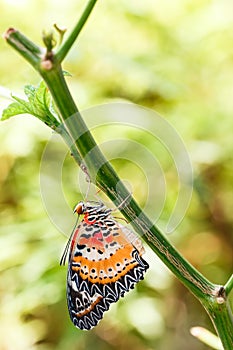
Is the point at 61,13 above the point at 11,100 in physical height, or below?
below

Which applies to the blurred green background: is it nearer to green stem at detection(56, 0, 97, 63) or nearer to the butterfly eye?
the butterfly eye

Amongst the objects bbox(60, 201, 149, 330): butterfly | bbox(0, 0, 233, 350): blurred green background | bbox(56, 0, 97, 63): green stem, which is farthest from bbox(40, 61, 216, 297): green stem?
bbox(0, 0, 233, 350): blurred green background

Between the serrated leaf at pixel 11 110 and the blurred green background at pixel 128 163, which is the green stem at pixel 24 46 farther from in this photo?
the blurred green background at pixel 128 163

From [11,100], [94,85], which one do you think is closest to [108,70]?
[94,85]

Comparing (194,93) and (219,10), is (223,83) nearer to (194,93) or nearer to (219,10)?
(194,93)

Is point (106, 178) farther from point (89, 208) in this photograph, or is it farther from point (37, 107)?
point (89, 208)

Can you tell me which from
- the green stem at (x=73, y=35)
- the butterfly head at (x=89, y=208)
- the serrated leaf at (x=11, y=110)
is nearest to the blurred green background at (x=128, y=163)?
the butterfly head at (x=89, y=208)

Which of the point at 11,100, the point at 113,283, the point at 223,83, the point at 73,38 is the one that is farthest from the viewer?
the point at 223,83
